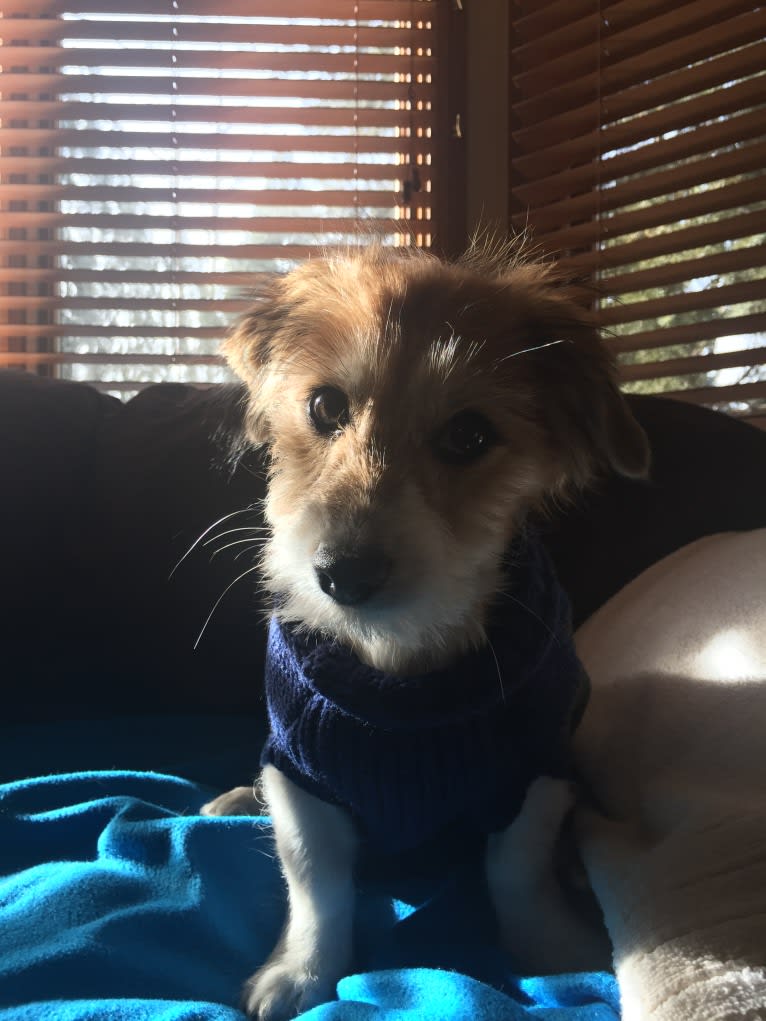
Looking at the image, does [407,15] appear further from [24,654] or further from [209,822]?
[209,822]

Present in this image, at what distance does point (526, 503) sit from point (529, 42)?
1.99 m

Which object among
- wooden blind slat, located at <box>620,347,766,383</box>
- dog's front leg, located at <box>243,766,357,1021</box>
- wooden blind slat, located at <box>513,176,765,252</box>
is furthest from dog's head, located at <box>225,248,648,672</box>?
wooden blind slat, located at <box>513,176,765,252</box>

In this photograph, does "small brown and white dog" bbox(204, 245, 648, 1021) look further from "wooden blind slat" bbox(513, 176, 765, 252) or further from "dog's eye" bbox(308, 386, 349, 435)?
"wooden blind slat" bbox(513, 176, 765, 252)

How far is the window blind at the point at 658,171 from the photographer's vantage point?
2.20 meters

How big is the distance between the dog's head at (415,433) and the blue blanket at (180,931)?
35cm

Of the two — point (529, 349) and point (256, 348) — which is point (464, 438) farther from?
point (256, 348)

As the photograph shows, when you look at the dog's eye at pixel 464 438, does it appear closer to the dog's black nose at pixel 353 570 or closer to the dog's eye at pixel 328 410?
the dog's eye at pixel 328 410

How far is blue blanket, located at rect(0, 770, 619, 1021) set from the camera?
0.89 metres

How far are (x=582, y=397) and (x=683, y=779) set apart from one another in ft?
1.77

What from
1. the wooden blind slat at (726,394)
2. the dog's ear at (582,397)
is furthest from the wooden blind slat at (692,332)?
the dog's ear at (582,397)

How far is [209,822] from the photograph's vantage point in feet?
4.09

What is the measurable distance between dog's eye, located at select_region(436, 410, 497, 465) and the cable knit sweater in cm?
21

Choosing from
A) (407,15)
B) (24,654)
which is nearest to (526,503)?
(24,654)

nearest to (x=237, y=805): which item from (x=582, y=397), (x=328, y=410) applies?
(x=328, y=410)
